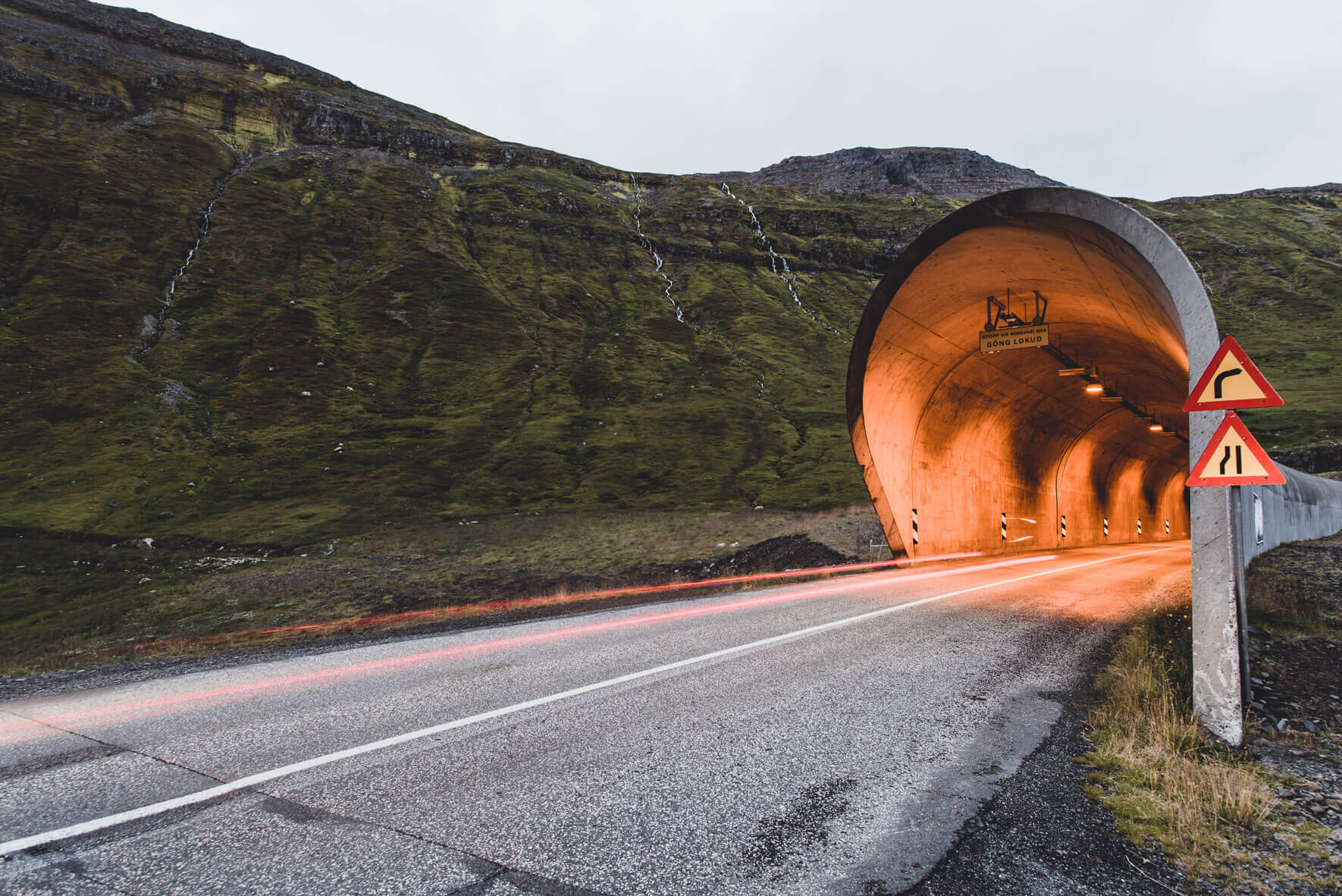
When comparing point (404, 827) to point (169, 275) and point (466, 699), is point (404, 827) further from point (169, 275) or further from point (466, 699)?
point (169, 275)

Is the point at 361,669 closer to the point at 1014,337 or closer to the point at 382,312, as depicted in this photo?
the point at 1014,337

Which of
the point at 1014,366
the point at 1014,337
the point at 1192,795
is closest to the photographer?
the point at 1192,795

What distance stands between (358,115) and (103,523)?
98430mm

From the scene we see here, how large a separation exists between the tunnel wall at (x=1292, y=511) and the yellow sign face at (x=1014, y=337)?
15.7 ft

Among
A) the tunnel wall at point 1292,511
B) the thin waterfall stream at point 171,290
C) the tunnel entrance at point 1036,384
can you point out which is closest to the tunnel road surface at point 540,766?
the tunnel entrance at point 1036,384

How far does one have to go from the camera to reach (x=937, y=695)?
5617 millimetres

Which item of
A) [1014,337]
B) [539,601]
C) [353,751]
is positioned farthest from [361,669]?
[1014,337]

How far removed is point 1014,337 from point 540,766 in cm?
1407

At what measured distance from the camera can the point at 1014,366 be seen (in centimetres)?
1780

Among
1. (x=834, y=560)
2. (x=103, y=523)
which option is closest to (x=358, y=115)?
(x=103, y=523)

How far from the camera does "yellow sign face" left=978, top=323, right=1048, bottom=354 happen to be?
1393 cm

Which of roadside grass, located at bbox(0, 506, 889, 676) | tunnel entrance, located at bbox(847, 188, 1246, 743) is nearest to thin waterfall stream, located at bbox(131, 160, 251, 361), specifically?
roadside grass, located at bbox(0, 506, 889, 676)

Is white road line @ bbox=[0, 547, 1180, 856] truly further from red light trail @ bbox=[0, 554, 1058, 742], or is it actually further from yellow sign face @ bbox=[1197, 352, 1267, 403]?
yellow sign face @ bbox=[1197, 352, 1267, 403]

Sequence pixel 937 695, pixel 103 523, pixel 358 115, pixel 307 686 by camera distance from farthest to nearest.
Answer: pixel 358 115
pixel 103 523
pixel 307 686
pixel 937 695
